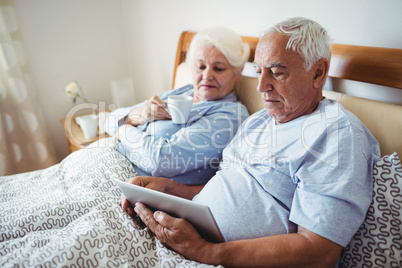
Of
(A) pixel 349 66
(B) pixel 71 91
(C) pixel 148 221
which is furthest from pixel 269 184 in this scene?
(B) pixel 71 91

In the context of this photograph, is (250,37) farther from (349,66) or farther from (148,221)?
(148,221)

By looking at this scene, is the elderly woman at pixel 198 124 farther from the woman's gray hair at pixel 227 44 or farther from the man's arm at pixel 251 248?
the man's arm at pixel 251 248

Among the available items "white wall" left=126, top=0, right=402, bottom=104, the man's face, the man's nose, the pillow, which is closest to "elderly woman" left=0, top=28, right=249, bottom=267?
the man's nose

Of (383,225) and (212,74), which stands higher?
(212,74)

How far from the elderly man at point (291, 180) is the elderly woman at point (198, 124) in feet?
0.74

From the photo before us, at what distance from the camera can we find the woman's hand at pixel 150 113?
1.44 m

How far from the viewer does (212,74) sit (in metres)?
1.46

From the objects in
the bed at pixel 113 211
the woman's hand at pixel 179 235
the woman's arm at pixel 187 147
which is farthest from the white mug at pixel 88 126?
the woman's hand at pixel 179 235

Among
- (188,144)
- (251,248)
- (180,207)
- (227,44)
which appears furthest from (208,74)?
(251,248)

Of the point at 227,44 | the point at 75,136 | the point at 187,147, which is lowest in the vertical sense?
the point at 75,136

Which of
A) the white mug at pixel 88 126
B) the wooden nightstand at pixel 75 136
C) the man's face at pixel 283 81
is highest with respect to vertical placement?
the man's face at pixel 283 81

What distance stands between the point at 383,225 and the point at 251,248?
14.7 inches

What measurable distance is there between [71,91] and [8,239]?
4.63 ft

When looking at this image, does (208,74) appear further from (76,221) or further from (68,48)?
(68,48)
